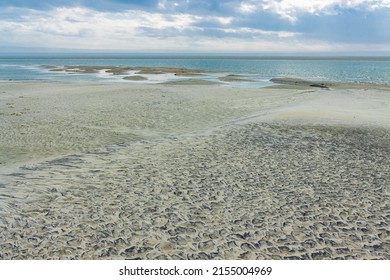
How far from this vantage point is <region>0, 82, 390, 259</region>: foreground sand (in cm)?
745

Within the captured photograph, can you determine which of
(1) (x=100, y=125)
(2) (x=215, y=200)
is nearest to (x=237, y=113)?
(1) (x=100, y=125)

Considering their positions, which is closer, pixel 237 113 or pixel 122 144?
pixel 122 144

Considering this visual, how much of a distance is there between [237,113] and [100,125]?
336 inches

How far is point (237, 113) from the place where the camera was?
913 inches

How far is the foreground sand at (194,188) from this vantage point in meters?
7.45

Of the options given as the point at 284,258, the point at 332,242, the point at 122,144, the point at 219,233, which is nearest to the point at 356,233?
the point at 332,242

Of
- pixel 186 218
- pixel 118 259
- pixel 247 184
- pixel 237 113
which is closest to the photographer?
pixel 118 259

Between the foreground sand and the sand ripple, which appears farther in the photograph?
the foreground sand

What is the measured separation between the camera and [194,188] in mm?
10250

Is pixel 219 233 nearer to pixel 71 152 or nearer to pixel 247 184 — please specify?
pixel 247 184

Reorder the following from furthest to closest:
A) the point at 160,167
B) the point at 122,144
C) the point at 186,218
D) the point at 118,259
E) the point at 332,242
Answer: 1. the point at 122,144
2. the point at 160,167
3. the point at 186,218
4. the point at 332,242
5. the point at 118,259

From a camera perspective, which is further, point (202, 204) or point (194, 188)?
point (194, 188)

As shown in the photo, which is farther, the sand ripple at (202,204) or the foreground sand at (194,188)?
the foreground sand at (194,188)

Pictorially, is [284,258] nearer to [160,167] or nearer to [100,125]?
[160,167]
